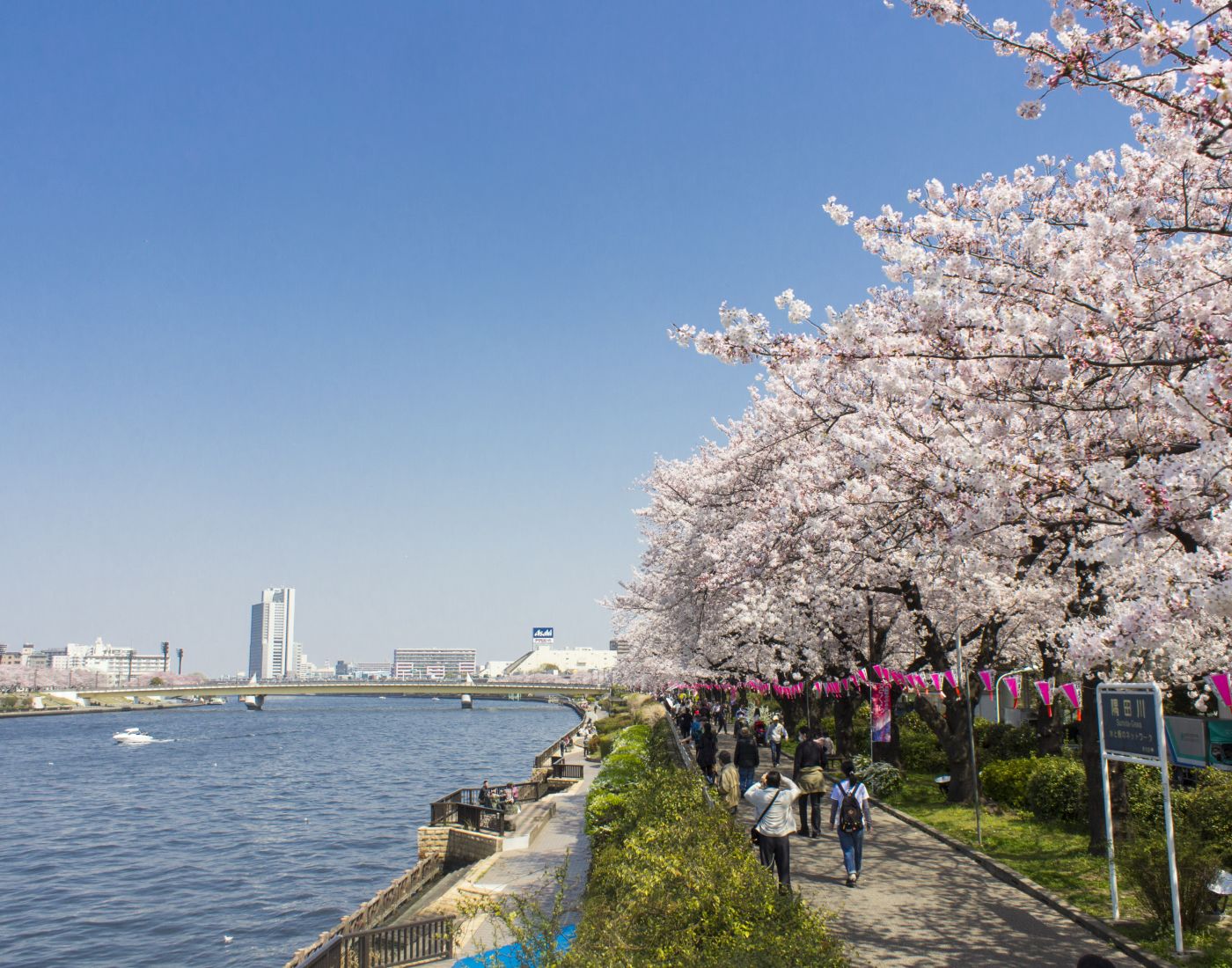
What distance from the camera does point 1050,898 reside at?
11.7 meters

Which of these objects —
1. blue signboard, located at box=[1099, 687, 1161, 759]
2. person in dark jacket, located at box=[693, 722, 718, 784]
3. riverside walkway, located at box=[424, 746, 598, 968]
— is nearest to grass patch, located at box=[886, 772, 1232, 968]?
blue signboard, located at box=[1099, 687, 1161, 759]

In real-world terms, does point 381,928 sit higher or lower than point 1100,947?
lower

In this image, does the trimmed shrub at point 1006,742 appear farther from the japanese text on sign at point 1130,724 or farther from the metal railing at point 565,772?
the metal railing at point 565,772

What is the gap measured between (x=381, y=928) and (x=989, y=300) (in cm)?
1381

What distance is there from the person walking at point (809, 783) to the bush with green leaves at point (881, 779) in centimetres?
494

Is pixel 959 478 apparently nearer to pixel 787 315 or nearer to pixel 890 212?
pixel 787 315

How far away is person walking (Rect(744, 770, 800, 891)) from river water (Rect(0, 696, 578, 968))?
1807 cm

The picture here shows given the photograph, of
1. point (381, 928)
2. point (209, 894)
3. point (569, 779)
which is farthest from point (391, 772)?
point (381, 928)

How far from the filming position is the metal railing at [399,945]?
590 inches

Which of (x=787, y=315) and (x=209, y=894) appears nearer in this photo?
(x=787, y=315)

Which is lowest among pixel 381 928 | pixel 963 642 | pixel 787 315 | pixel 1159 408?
pixel 381 928

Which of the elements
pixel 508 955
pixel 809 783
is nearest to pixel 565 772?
pixel 809 783

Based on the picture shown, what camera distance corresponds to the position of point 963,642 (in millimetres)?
20047

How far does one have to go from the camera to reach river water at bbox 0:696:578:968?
26422 mm
